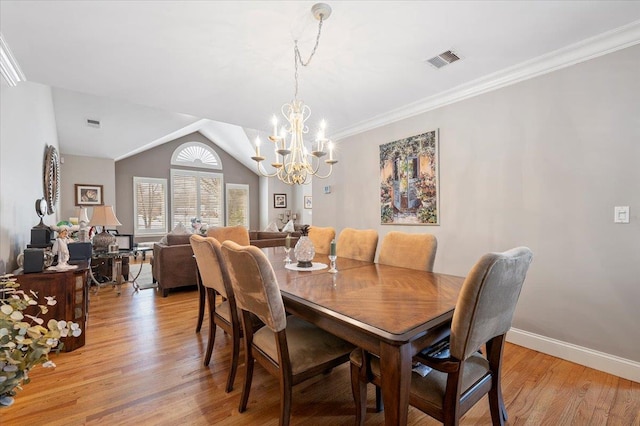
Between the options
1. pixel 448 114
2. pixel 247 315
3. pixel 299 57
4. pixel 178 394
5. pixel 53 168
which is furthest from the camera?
pixel 53 168

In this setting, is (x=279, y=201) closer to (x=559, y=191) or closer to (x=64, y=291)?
(x=64, y=291)

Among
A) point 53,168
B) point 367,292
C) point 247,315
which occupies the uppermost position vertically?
point 53,168

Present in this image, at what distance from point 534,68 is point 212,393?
3.43 m

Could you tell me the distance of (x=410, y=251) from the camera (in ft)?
7.43

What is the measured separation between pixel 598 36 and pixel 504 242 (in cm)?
164

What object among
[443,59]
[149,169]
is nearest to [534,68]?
[443,59]

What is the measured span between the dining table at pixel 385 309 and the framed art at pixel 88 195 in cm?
654

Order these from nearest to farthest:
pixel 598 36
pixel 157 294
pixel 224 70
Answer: pixel 598 36 → pixel 224 70 → pixel 157 294

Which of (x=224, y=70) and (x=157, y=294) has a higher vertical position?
(x=224, y=70)

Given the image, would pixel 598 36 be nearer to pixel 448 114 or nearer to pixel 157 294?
pixel 448 114

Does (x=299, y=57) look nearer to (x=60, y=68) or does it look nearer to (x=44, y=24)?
(x=44, y=24)

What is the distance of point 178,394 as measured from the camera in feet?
6.11

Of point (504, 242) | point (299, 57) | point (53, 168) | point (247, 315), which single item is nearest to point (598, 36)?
point (504, 242)

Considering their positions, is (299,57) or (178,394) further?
(299,57)
